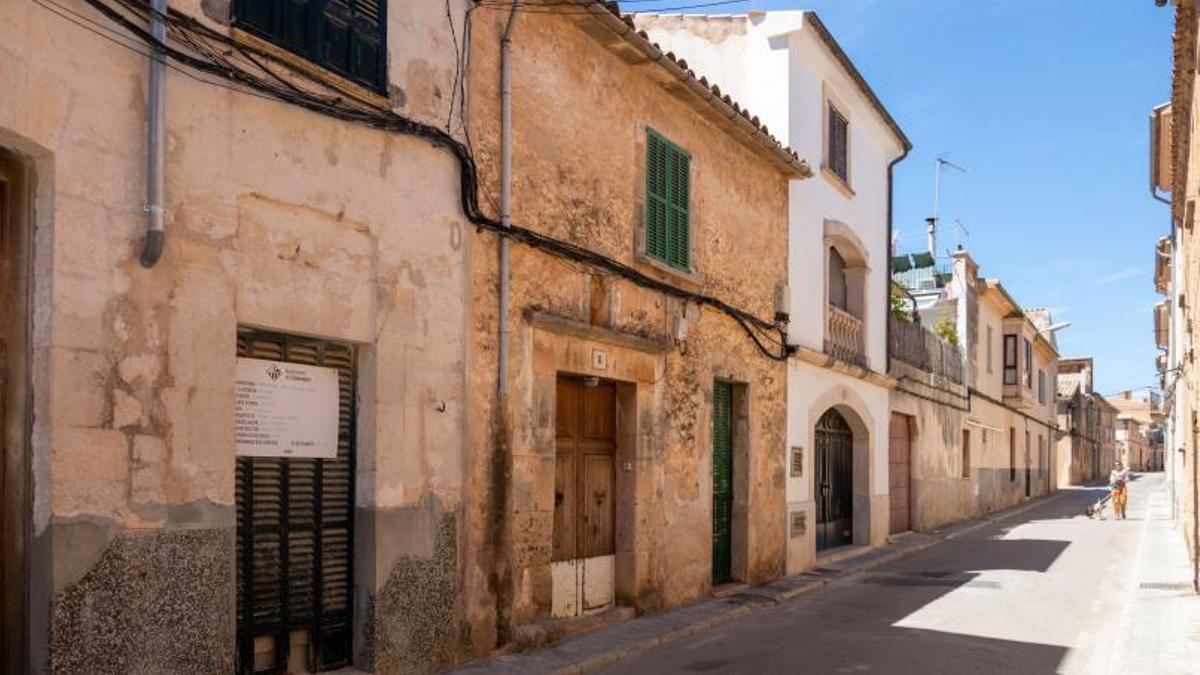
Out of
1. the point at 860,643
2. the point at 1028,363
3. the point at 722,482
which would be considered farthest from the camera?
the point at 1028,363

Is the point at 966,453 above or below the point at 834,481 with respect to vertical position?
above

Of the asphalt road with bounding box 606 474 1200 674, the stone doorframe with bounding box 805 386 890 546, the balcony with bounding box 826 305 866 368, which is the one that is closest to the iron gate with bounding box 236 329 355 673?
the asphalt road with bounding box 606 474 1200 674

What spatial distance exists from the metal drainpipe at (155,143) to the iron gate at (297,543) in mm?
1129

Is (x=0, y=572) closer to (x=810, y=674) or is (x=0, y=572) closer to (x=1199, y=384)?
(x=810, y=674)

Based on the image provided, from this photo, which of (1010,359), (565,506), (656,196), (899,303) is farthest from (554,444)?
(1010,359)

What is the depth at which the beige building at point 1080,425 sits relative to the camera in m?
59.7

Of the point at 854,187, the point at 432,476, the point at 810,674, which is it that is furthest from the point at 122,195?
the point at 854,187

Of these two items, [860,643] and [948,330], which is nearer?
[860,643]

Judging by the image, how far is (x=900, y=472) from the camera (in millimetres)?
22328

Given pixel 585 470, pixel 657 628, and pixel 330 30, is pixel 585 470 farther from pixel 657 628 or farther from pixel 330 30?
pixel 330 30

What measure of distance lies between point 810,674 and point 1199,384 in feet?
24.5

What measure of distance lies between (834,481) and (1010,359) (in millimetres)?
19890

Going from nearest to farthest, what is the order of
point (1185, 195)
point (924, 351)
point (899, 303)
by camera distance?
point (1185, 195)
point (924, 351)
point (899, 303)

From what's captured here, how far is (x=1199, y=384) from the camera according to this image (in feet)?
44.2
